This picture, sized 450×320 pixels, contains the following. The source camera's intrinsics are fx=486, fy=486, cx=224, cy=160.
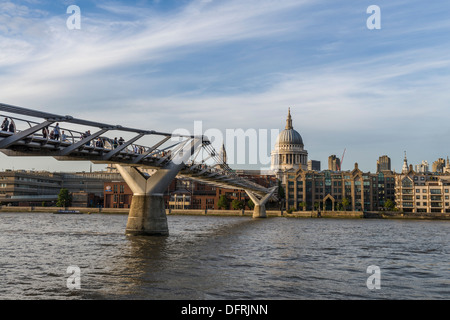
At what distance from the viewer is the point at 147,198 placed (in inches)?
1982

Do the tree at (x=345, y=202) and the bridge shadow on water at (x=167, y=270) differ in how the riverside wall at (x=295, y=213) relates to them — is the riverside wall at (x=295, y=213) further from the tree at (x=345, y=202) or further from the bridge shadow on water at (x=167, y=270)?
the bridge shadow on water at (x=167, y=270)

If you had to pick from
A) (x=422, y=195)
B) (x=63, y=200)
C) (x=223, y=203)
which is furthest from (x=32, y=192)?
(x=422, y=195)

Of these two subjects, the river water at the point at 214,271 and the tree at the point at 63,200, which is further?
the tree at the point at 63,200

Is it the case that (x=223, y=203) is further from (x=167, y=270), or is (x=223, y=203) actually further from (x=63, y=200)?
(x=167, y=270)

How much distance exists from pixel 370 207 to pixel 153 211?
124m

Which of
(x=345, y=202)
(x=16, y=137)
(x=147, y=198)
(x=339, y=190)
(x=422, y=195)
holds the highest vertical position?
(x=16, y=137)

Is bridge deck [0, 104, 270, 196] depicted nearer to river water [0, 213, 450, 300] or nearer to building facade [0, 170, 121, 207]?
river water [0, 213, 450, 300]

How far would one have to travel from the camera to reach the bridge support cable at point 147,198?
1988 inches

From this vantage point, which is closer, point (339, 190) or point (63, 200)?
point (339, 190)

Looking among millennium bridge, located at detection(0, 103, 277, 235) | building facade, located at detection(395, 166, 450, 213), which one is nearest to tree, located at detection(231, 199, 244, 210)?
building facade, located at detection(395, 166, 450, 213)

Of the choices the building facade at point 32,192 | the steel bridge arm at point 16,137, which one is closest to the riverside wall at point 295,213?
the building facade at point 32,192

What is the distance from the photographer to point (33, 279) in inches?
973

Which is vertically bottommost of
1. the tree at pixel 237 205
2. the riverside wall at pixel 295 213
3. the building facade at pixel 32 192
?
the riverside wall at pixel 295 213

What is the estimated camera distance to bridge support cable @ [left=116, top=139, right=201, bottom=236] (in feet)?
166
